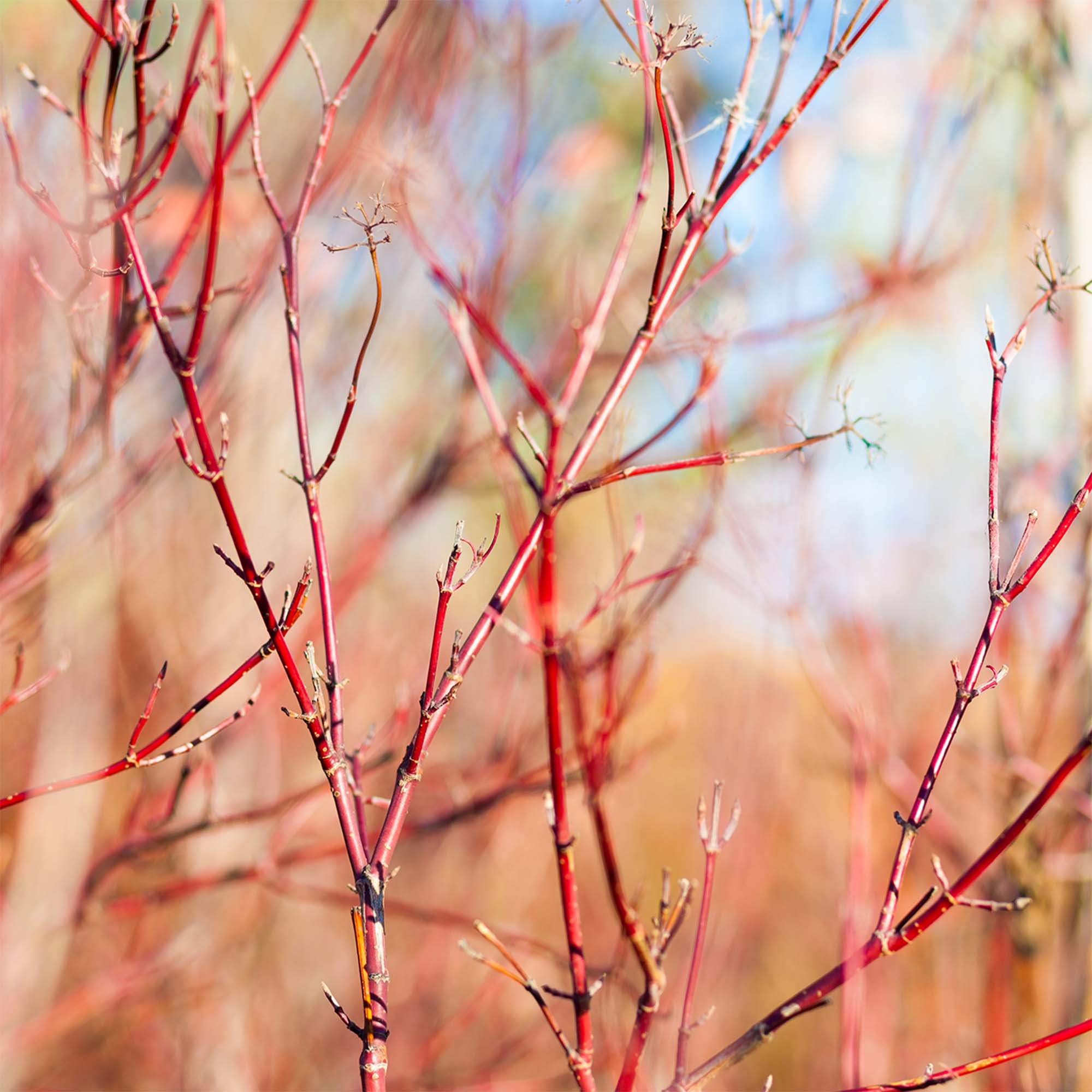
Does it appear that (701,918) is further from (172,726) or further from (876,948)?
(172,726)

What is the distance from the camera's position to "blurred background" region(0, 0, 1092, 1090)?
170 centimetres

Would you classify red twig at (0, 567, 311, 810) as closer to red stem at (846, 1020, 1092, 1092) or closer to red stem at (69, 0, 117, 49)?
red stem at (69, 0, 117, 49)

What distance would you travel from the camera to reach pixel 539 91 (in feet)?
7.98

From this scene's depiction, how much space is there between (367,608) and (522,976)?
2.95 metres

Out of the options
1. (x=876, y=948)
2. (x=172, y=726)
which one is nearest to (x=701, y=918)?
(x=876, y=948)

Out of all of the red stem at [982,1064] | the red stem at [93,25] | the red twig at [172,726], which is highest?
the red stem at [93,25]

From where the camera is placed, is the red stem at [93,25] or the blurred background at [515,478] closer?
the red stem at [93,25]

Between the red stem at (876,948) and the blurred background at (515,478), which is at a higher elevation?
the blurred background at (515,478)

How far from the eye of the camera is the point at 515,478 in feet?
5.98

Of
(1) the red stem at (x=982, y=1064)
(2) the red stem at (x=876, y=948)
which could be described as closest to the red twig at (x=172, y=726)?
(2) the red stem at (x=876, y=948)

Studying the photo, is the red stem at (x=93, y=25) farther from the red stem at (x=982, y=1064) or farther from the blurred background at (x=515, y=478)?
the red stem at (x=982, y=1064)

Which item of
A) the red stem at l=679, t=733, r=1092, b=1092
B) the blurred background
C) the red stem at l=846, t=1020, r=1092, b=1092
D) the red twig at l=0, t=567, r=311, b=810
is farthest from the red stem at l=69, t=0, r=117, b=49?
the red stem at l=846, t=1020, r=1092, b=1092

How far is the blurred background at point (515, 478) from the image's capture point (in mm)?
1699

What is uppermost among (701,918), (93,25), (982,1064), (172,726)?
(93,25)
